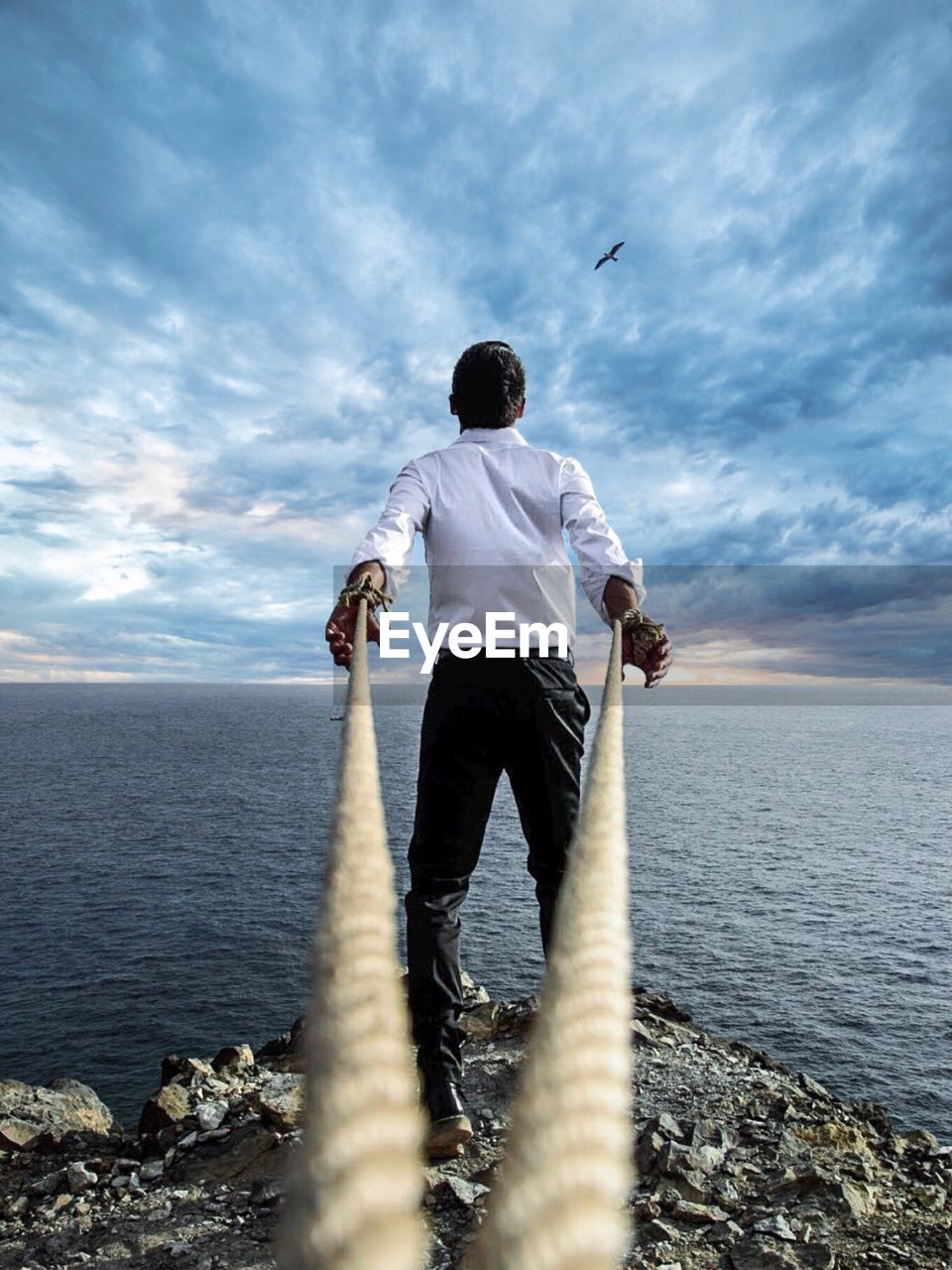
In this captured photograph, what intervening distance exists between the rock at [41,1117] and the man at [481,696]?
5.19 meters

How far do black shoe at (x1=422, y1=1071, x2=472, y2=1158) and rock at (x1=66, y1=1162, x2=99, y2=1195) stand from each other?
3.24 m

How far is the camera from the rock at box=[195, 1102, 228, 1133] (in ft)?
21.3

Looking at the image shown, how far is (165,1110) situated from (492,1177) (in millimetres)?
3351

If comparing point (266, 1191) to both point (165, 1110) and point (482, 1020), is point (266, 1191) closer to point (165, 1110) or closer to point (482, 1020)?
point (165, 1110)

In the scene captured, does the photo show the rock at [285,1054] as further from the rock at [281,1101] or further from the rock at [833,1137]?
the rock at [833,1137]

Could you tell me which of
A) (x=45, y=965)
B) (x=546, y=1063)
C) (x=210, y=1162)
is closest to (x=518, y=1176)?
(x=546, y=1063)

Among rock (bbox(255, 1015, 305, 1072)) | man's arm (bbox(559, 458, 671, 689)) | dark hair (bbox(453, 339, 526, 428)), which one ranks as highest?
dark hair (bbox(453, 339, 526, 428))

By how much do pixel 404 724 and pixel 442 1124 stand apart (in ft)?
590

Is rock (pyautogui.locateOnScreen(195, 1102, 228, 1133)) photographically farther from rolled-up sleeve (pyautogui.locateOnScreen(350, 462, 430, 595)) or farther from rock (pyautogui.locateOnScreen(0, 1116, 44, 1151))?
rolled-up sleeve (pyautogui.locateOnScreen(350, 462, 430, 595))

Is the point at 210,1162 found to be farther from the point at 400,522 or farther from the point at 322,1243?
the point at 322,1243

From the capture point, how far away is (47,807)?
83312 millimetres

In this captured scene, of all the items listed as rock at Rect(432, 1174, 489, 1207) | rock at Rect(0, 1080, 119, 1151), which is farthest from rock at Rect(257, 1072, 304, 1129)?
rock at Rect(0, 1080, 119, 1151)

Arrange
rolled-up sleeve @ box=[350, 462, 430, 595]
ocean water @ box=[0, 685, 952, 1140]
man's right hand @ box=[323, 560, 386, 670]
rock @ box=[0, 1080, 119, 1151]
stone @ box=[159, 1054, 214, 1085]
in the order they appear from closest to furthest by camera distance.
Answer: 1. man's right hand @ box=[323, 560, 386, 670]
2. rolled-up sleeve @ box=[350, 462, 430, 595]
3. rock @ box=[0, 1080, 119, 1151]
4. stone @ box=[159, 1054, 214, 1085]
5. ocean water @ box=[0, 685, 952, 1140]

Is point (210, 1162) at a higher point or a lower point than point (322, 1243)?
lower
